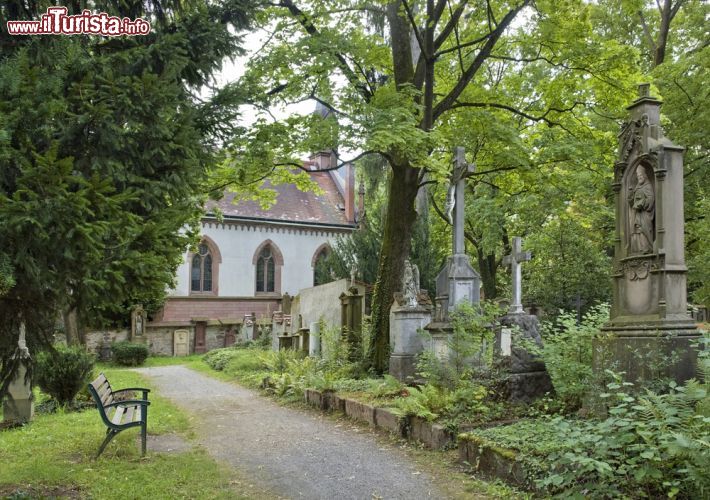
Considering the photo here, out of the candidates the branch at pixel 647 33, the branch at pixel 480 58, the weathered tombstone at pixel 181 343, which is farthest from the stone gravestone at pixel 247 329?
the branch at pixel 647 33

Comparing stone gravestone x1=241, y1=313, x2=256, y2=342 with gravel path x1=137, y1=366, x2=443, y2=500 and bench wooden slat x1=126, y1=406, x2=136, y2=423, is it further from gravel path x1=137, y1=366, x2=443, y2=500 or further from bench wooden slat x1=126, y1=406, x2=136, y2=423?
bench wooden slat x1=126, y1=406, x2=136, y2=423

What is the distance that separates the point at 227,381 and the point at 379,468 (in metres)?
9.91

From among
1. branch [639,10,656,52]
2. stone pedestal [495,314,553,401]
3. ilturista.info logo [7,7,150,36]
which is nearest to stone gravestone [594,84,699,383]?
stone pedestal [495,314,553,401]

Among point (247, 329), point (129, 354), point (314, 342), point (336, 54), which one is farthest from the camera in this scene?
point (247, 329)

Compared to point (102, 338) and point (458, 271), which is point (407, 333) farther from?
point (102, 338)

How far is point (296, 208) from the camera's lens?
1339 inches

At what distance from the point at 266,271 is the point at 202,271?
367cm

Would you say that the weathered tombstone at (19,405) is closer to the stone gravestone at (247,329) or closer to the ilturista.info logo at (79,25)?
the ilturista.info logo at (79,25)

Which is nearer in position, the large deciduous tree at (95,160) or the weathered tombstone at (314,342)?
the large deciduous tree at (95,160)

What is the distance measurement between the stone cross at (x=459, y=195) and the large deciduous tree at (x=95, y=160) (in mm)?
6003

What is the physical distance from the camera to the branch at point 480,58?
10688mm

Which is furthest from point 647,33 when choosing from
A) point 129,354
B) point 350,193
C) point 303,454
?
point 129,354

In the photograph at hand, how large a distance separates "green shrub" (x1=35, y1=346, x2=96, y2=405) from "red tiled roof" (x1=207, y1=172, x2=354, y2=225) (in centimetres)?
2118

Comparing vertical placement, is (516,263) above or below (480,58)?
below
